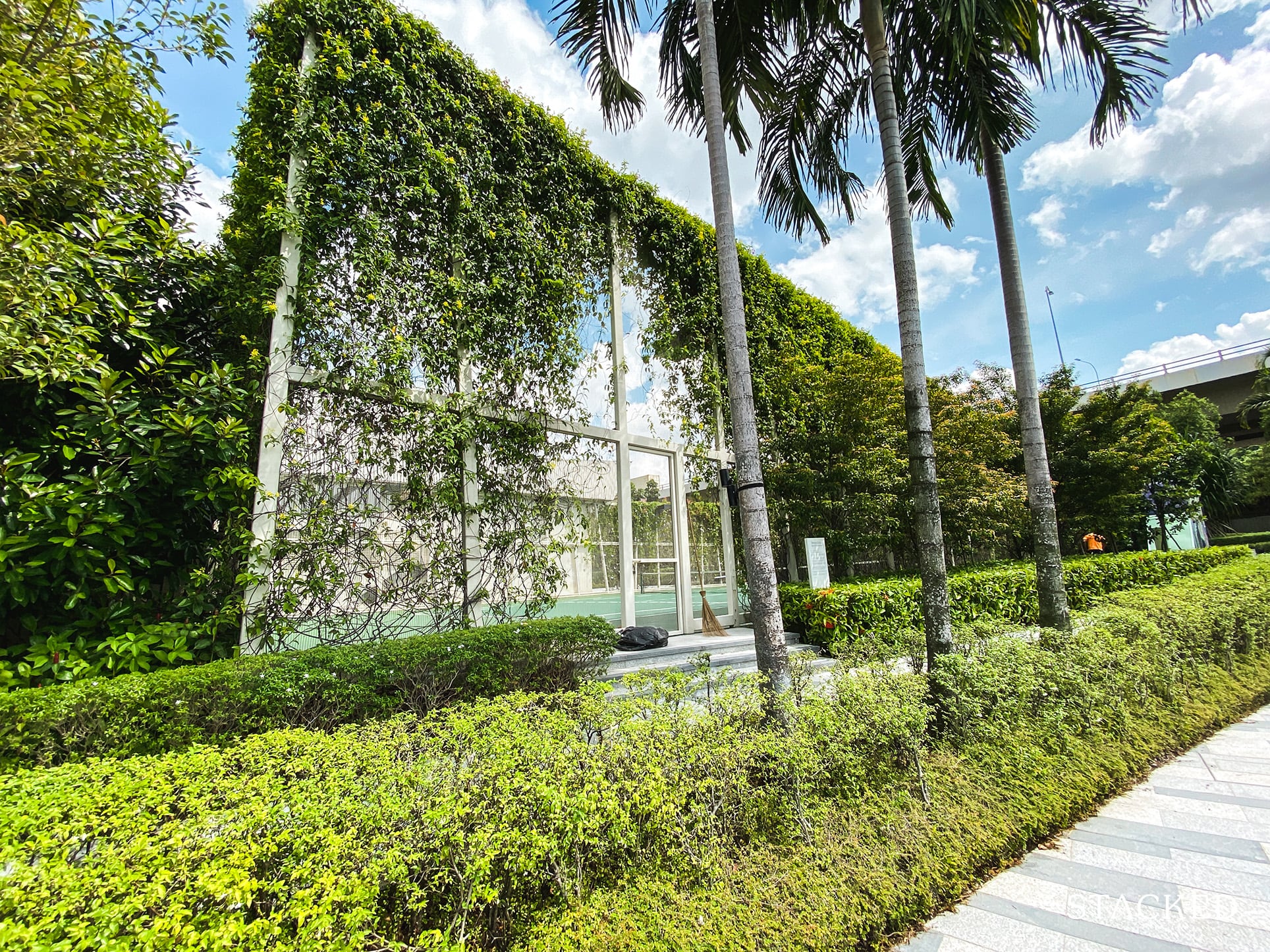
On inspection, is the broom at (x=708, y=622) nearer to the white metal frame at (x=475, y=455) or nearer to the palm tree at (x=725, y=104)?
the white metal frame at (x=475, y=455)

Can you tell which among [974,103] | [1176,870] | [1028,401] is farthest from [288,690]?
[974,103]

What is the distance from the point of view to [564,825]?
200 centimetres

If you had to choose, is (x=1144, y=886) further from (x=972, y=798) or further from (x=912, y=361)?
(x=912, y=361)

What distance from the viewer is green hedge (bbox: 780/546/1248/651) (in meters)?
7.40

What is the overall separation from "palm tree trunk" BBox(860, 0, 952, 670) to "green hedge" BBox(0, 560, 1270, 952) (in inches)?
27.1

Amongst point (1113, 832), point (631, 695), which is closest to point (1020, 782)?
point (1113, 832)

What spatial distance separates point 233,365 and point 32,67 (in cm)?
208

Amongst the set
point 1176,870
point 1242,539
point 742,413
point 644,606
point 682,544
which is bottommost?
point 1176,870

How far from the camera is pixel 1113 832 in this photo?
10.0 ft

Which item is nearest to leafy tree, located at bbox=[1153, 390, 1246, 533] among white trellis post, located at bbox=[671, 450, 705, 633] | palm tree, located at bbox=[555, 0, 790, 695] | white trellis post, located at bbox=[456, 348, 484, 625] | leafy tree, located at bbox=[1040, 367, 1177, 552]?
leafy tree, located at bbox=[1040, 367, 1177, 552]

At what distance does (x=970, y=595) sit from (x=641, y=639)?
5.81m

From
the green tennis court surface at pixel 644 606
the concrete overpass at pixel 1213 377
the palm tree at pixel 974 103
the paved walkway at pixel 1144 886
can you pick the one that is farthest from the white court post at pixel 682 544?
the concrete overpass at pixel 1213 377

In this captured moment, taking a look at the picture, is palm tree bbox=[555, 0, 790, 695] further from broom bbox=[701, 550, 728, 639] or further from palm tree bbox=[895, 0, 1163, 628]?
broom bbox=[701, 550, 728, 639]

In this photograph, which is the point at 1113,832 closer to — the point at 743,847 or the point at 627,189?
the point at 743,847
